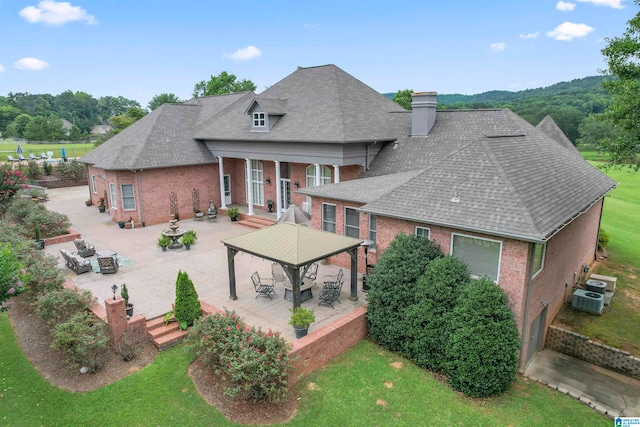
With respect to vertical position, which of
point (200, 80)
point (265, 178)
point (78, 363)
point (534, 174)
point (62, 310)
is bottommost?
point (78, 363)

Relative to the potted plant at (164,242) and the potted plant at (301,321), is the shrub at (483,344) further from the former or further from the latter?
the potted plant at (164,242)

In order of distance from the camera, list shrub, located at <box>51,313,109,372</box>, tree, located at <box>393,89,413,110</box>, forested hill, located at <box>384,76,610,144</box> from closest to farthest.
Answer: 1. shrub, located at <box>51,313,109,372</box>
2. tree, located at <box>393,89,413,110</box>
3. forested hill, located at <box>384,76,610,144</box>

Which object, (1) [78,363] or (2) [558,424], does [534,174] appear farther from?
(1) [78,363]

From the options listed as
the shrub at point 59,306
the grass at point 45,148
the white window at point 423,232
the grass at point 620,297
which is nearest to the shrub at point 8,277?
the shrub at point 59,306

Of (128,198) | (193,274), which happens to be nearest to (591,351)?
(193,274)

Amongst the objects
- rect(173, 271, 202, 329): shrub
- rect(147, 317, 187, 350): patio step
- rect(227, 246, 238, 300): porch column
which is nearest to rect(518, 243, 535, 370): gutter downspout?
rect(227, 246, 238, 300): porch column

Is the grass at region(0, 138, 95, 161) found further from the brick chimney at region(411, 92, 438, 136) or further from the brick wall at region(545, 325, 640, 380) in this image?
the brick wall at region(545, 325, 640, 380)

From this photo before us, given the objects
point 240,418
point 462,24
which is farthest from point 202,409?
point 462,24
